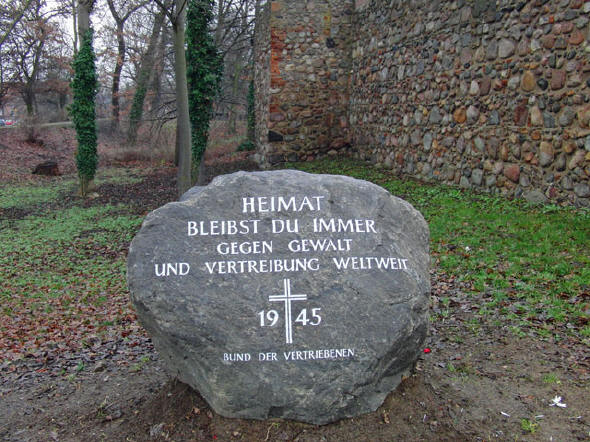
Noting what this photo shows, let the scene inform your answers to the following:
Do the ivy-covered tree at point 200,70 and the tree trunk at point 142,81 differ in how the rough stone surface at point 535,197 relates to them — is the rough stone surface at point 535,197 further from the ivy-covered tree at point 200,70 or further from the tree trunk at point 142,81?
the tree trunk at point 142,81

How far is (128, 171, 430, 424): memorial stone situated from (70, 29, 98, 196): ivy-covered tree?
13015mm

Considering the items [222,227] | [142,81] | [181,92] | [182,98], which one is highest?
[142,81]

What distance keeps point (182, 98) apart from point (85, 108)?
474 cm

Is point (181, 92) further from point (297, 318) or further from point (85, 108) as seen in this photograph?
point (297, 318)

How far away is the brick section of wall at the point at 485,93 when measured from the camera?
8094 millimetres

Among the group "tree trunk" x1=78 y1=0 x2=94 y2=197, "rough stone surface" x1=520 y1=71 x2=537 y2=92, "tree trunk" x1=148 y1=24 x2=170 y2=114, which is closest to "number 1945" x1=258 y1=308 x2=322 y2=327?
"rough stone surface" x1=520 y1=71 x2=537 y2=92

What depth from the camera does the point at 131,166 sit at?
75.7 ft

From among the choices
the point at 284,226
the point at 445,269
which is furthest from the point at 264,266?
the point at 445,269

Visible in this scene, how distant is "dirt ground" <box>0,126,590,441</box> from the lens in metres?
3.81

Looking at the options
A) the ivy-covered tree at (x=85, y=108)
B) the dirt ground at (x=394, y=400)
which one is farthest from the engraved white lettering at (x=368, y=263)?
the ivy-covered tree at (x=85, y=108)

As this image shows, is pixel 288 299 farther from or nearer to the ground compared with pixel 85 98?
nearer to the ground

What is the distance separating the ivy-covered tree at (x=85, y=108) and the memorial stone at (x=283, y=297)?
512 inches

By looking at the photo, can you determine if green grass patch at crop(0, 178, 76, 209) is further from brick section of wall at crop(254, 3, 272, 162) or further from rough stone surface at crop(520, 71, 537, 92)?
rough stone surface at crop(520, 71, 537, 92)

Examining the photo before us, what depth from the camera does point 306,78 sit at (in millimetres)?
16125
